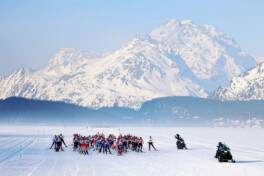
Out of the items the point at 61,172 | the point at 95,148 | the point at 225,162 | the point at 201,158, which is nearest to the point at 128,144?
the point at 95,148

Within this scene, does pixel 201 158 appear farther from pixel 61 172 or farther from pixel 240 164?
pixel 61 172

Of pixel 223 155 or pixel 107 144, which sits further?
pixel 107 144

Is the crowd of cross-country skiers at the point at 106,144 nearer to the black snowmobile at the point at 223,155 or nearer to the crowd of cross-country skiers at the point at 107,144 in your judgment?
the crowd of cross-country skiers at the point at 107,144

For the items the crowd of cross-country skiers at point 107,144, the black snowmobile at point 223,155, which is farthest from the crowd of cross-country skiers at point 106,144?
the black snowmobile at point 223,155

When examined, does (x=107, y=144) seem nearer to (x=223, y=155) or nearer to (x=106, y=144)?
(x=106, y=144)

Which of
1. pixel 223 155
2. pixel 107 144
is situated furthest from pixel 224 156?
pixel 107 144

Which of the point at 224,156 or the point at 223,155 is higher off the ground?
the point at 223,155

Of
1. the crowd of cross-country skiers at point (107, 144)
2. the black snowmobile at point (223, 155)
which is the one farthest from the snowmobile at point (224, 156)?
the crowd of cross-country skiers at point (107, 144)

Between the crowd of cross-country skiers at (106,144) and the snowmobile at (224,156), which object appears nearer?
the snowmobile at (224,156)

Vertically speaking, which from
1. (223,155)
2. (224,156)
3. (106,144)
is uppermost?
(106,144)

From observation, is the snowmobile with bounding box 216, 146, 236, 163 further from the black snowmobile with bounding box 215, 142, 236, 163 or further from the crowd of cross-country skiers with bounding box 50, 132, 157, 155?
the crowd of cross-country skiers with bounding box 50, 132, 157, 155

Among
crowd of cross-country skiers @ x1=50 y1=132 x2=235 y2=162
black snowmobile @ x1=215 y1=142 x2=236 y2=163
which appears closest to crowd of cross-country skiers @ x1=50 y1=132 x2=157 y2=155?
crowd of cross-country skiers @ x1=50 y1=132 x2=235 y2=162

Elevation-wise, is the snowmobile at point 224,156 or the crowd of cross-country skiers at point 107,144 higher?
the crowd of cross-country skiers at point 107,144

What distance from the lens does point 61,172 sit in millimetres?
45281
